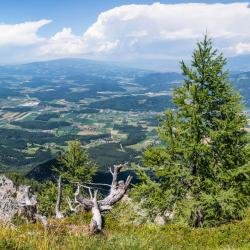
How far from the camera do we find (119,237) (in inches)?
383

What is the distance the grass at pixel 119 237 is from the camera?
845 centimetres

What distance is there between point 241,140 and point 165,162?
16.1 feet

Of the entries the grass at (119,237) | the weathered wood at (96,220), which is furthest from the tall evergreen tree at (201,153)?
the weathered wood at (96,220)

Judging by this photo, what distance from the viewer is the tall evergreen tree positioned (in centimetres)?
2366

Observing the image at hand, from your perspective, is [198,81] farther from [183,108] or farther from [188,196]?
[188,196]

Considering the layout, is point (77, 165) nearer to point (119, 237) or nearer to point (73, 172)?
point (73, 172)

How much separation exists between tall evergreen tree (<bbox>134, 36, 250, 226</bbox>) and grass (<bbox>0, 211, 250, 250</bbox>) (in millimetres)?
9632

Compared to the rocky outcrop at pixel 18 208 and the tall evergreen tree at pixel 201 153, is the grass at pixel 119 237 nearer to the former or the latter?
the rocky outcrop at pixel 18 208

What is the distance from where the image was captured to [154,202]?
24594mm

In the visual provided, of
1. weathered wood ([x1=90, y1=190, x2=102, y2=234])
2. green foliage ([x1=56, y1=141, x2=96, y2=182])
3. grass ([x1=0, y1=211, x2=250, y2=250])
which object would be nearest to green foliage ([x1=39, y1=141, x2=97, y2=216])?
green foliage ([x1=56, y1=141, x2=96, y2=182])

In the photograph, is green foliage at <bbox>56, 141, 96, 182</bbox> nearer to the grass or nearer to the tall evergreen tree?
the tall evergreen tree

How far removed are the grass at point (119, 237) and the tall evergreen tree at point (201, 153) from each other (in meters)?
9.63

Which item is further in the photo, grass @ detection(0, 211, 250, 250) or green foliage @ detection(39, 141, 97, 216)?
green foliage @ detection(39, 141, 97, 216)

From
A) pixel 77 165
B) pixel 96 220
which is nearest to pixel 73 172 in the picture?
pixel 77 165
